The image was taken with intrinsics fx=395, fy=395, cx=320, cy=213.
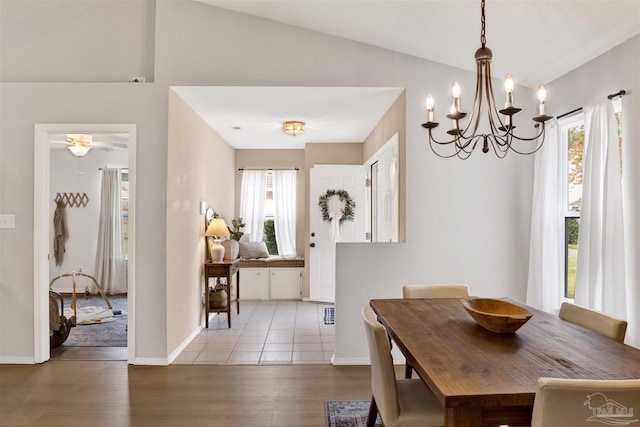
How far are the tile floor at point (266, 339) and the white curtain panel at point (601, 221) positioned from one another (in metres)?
2.13

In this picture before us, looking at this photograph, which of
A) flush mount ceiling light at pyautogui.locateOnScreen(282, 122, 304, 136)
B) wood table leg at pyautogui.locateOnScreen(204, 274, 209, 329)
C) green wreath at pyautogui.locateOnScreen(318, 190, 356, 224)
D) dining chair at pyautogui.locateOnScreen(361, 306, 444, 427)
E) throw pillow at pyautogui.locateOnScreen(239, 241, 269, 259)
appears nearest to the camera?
dining chair at pyautogui.locateOnScreen(361, 306, 444, 427)

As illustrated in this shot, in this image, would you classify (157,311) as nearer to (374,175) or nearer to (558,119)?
(374,175)

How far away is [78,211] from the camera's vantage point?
6.48 metres

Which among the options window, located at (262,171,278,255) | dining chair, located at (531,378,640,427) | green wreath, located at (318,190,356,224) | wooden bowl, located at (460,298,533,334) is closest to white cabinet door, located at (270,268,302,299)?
window, located at (262,171,278,255)

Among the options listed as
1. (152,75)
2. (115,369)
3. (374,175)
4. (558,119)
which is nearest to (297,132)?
(374,175)

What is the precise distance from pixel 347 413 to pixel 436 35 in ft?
9.16

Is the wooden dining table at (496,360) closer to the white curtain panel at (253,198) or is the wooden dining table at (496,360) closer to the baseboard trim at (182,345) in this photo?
the baseboard trim at (182,345)

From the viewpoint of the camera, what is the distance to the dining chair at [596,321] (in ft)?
5.80

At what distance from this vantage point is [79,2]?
3533mm

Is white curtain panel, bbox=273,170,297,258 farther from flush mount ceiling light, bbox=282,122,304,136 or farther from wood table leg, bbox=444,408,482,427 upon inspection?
wood table leg, bbox=444,408,482,427

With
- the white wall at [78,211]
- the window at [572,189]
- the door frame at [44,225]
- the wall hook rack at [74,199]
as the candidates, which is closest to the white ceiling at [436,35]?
the window at [572,189]

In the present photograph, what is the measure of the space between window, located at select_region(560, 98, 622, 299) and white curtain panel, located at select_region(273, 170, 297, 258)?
13.8 ft

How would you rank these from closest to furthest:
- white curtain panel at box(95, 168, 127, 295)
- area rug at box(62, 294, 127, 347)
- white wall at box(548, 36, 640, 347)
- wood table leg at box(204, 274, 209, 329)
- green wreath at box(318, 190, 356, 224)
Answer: white wall at box(548, 36, 640, 347) < area rug at box(62, 294, 127, 347) < wood table leg at box(204, 274, 209, 329) < green wreath at box(318, 190, 356, 224) < white curtain panel at box(95, 168, 127, 295)

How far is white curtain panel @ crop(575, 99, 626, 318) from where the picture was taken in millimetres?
2418
